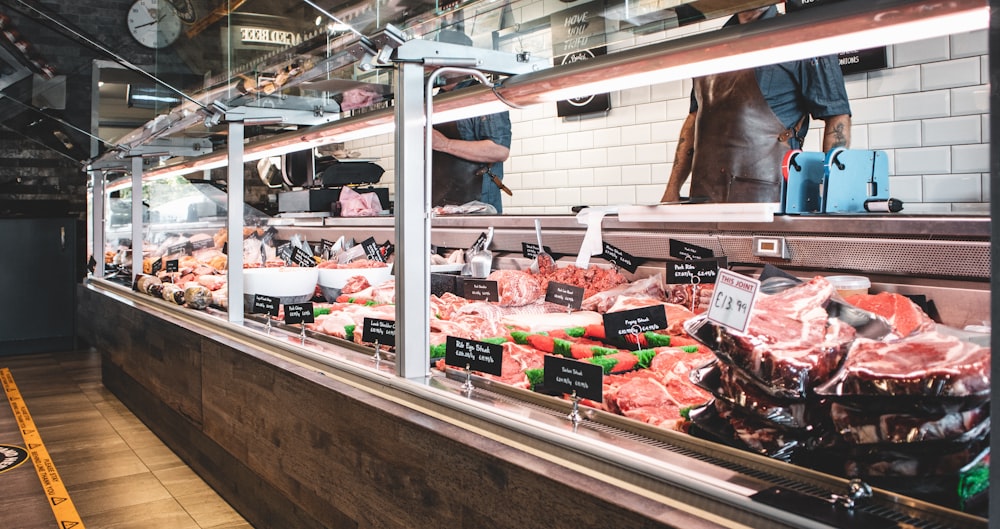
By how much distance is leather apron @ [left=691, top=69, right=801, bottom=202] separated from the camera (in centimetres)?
348

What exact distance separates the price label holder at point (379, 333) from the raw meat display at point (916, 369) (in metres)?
1.42

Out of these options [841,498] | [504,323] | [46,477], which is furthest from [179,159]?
[841,498]

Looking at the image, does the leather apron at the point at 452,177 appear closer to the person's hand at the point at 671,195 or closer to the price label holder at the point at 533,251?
the person's hand at the point at 671,195

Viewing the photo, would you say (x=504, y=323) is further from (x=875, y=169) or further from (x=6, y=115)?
(x=6, y=115)

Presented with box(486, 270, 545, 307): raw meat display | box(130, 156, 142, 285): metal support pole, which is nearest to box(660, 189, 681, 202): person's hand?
box(486, 270, 545, 307): raw meat display

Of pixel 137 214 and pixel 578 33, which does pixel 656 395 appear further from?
pixel 137 214

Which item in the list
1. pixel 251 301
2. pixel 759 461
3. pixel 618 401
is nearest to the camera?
pixel 759 461

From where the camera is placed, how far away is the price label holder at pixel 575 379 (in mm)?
1518

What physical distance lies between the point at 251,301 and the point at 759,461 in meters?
2.67

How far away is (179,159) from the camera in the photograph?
4797 mm

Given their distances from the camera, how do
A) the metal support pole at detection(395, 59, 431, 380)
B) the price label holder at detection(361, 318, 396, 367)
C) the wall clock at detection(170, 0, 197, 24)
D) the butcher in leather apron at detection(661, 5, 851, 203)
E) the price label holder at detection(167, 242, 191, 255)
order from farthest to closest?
the price label holder at detection(167, 242, 191, 255) < the wall clock at detection(170, 0, 197, 24) < the butcher in leather apron at detection(661, 5, 851, 203) < the price label holder at detection(361, 318, 396, 367) < the metal support pole at detection(395, 59, 431, 380)

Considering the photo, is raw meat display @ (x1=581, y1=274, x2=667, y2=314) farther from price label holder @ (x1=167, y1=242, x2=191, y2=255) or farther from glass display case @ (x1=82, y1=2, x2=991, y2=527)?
price label holder @ (x1=167, y1=242, x2=191, y2=255)

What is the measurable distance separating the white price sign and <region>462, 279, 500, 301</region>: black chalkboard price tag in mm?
1466

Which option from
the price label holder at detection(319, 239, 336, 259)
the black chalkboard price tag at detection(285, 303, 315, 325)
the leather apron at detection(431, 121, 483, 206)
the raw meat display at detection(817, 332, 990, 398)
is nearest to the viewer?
the raw meat display at detection(817, 332, 990, 398)
